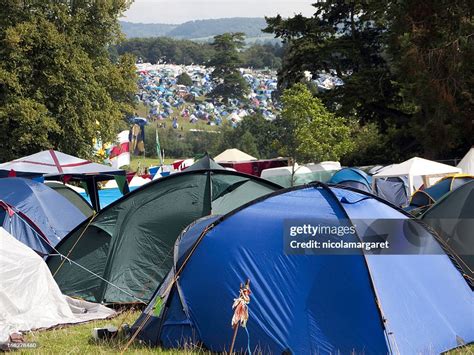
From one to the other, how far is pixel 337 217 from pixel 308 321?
3.31 ft

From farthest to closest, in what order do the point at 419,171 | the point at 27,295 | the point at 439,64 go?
the point at 439,64, the point at 419,171, the point at 27,295

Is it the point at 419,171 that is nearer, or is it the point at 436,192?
the point at 436,192

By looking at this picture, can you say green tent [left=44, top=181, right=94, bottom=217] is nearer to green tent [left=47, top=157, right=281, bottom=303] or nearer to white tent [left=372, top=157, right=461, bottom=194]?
green tent [left=47, top=157, right=281, bottom=303]

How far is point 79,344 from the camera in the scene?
7.61m

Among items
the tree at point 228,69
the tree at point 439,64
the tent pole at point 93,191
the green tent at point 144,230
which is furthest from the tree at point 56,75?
the tree at point 228,69

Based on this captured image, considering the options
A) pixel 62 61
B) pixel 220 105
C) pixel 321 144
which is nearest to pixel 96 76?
pixel 62 61

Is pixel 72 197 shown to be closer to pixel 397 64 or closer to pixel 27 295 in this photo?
pixel 27 295

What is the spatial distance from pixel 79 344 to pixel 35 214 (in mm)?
5577

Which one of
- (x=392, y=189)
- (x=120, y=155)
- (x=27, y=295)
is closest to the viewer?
(x=27, y=295)

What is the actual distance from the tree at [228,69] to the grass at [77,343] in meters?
152

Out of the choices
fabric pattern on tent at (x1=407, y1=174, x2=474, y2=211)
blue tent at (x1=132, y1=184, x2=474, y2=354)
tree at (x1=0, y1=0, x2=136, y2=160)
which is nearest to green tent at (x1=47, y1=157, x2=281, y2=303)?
blue tent at (x1=132, y1=184, x2=474, y2=354)

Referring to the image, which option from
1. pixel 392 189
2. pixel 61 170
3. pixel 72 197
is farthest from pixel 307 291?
pixel 392 189

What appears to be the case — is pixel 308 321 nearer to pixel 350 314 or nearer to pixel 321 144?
pixel 350 314

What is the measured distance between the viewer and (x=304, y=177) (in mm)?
31484
